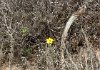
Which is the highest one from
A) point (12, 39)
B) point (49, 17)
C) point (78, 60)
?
point (49, 17)

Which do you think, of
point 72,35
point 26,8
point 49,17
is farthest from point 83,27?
point 26,8

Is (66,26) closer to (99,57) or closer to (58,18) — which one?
(58,18)

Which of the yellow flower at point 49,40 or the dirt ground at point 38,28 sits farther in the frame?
the dirt ground at point 38,28

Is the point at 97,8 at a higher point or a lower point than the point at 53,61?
higher

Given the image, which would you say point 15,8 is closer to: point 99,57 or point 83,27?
point 83,27

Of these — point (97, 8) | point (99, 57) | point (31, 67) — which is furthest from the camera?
point (97, 8)

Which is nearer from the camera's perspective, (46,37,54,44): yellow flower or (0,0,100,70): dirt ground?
(46,37,54,44): yellow flower

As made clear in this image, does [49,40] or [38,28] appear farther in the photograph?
[38,28]

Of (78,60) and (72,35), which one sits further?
(72,35)

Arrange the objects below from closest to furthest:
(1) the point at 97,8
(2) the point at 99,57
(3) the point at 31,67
Answer: (2) the point at 99,57 < (3) the point at 31,67 < (1) the point at 97,8

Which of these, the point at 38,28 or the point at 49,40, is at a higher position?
the point at 38,28
